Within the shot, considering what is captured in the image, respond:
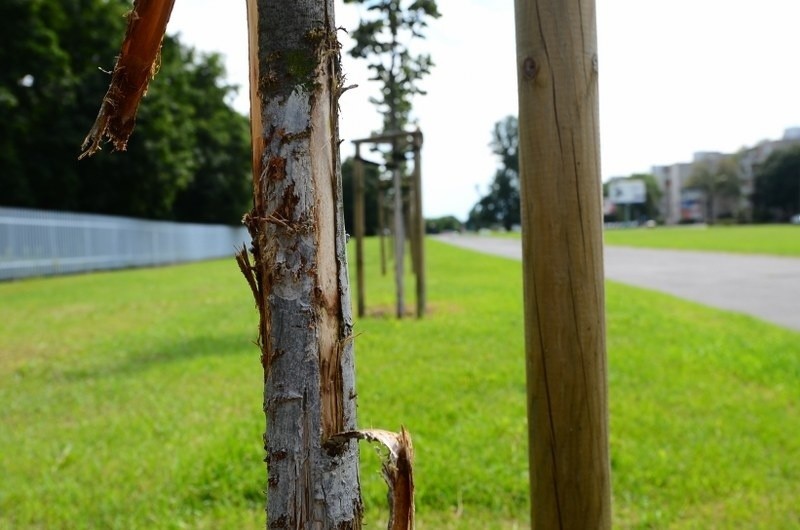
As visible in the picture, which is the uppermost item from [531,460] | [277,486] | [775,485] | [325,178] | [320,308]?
[325,178]

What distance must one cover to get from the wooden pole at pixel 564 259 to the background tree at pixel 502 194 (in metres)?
83.2

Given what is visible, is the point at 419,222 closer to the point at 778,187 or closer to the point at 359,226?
the point at 359,226

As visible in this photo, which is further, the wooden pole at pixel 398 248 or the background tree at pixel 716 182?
the background tree at pixel 716 182

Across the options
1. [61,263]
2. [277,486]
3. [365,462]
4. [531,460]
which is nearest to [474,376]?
[365,462]

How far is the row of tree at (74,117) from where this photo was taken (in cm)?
2291

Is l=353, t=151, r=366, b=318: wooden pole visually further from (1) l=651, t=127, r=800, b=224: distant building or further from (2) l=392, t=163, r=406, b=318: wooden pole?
(1) l=651, t=127, r=800, b=224: distant building

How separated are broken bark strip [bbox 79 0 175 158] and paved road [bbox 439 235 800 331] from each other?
27.2 feet

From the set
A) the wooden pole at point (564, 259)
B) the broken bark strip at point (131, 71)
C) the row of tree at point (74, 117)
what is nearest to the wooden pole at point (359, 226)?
the wooden pole at point (564, 259)

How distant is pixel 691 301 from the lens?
413 inches

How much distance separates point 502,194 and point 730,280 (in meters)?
84.3

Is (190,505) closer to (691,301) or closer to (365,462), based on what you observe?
(365,462)

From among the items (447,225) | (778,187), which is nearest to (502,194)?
(447,225)

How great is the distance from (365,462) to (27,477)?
5.77ft

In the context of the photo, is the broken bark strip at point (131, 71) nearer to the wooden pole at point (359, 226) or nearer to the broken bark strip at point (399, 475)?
the broken bark strip at point (399, 475)
